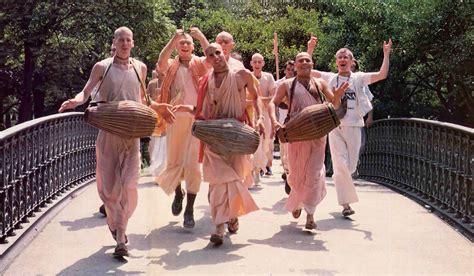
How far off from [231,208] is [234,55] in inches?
129

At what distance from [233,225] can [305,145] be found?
124cm

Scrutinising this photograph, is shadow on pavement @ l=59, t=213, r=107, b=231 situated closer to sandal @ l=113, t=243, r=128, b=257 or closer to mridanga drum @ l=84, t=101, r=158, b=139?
sandal @ l=113, t=243, r=128, b=257

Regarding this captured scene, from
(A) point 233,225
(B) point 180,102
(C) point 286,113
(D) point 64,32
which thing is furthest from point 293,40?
(A) point 233,225

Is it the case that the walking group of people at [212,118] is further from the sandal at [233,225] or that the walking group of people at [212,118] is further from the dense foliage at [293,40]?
the dense foliage at [293,40]

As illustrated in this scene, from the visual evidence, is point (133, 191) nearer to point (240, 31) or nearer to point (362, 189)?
point (362, 189)

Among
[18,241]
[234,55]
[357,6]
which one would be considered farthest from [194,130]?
[357,6]

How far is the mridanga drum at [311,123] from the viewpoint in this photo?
7.17m

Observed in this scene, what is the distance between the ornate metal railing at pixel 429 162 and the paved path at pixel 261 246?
0.30 metres

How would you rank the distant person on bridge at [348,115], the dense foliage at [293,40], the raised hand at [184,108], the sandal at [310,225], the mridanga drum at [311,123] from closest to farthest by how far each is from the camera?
1. the mridanga drum at [311,123]
2. the raised hand at [184,108]
3. the sandal at [310,225]
4. the distant person on bridge at [348,115]
5. the dense foliage at [293,40]

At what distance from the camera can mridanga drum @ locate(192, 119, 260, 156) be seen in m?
6.71

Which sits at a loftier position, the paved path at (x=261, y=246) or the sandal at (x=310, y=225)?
the sandal at (x=310, y=225)

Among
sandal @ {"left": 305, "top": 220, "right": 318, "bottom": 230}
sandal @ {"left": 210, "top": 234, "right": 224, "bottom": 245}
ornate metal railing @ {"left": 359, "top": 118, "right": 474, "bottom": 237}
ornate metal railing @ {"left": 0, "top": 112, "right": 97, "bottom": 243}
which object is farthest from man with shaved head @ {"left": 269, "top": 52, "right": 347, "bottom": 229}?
ornate metal railing @ {"left": 0, "top": 112, "right": 97, "bottom": 243}

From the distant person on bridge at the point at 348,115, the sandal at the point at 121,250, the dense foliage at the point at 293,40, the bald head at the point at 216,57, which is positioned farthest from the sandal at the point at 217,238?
the dense foliage at the point at 293,40

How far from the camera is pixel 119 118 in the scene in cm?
624
